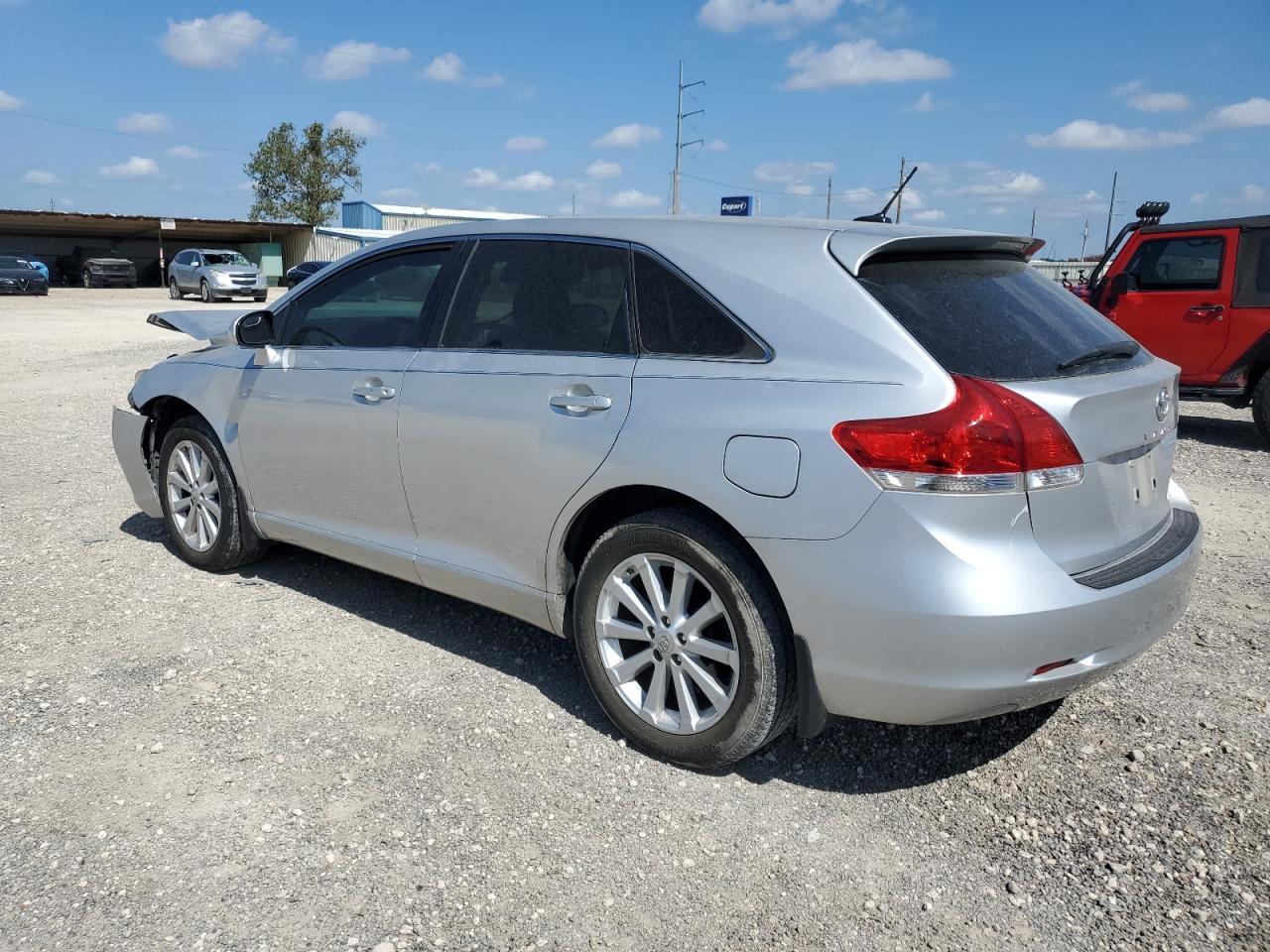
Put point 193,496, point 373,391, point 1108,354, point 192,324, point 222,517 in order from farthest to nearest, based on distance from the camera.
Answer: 1. point 192,324
2. point 193,496
3. point 222,517
4. point 373,391
5. point 1108,354

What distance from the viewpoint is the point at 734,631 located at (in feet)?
9.50

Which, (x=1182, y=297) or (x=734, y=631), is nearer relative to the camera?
(x=734, y=631)

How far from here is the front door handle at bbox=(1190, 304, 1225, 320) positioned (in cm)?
891

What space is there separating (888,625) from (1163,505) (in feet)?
3.86

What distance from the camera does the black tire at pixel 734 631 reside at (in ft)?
9.32

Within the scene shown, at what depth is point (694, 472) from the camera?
288cm

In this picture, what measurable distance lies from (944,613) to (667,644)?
0.88 meters

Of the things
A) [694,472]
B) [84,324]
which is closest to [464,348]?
[694,472]

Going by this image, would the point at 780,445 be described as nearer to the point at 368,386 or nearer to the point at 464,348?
the point at 464,348

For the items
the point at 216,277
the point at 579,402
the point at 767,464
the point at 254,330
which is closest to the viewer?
the point at 767,464

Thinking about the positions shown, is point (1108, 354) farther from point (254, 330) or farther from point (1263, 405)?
point (1263, 405)

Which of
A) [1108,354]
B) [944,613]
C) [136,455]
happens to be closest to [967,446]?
[944,613]

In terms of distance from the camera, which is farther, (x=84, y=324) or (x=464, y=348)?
(x=84, y=324)

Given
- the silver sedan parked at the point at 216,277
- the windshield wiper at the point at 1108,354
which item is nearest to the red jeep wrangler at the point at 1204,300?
the windshield wiper at the point at 1108,354
